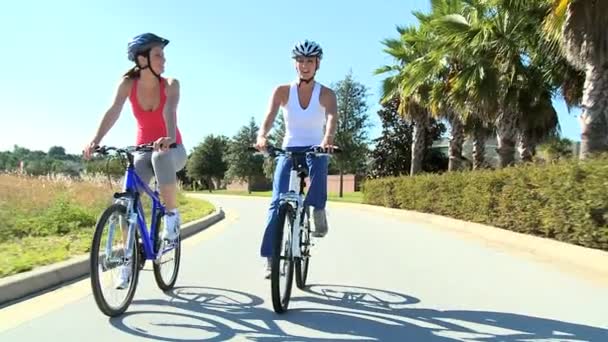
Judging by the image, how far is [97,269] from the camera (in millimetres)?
4250

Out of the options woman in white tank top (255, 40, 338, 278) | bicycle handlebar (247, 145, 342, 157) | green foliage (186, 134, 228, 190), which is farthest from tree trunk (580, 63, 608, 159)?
green foliage (186, 134, 228, 190)

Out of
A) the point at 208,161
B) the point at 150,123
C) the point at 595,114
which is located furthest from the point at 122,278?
the point at 208,161

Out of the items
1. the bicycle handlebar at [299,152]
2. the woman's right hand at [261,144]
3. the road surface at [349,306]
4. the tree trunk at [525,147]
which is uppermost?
the tree trunk at [525,147]

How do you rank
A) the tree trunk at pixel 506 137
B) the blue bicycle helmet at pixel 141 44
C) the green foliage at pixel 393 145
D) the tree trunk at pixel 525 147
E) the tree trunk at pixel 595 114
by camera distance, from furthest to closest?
1. the green foliage at pixel 393 145
2. the tree trunk at pixel 525 147
3. the tree trunk at pixel 506 137
4. the tree trunk at pixel 595 114
5. the blue bicycle helmet at pixel 141 44

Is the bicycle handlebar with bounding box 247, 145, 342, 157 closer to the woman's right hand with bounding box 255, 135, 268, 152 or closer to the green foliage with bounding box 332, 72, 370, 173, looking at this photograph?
the woman's right hand with bounding box 255, 135, 268, 152

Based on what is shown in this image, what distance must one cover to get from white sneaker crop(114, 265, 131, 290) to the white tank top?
1.80 metres

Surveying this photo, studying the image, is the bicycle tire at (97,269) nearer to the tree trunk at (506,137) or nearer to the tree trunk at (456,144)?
the tree trunk at (506,137)

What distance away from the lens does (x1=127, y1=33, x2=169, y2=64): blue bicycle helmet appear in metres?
4.90

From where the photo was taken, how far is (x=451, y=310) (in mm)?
5125

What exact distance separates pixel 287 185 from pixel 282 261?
→ 72 centimetres

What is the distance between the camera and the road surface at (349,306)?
4250 mm

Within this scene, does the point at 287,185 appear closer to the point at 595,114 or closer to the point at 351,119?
the point at 595,114

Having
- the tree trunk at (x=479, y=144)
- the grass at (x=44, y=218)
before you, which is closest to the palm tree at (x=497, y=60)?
the tree trunk at (x=479, y=144)

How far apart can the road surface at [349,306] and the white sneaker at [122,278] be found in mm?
226
